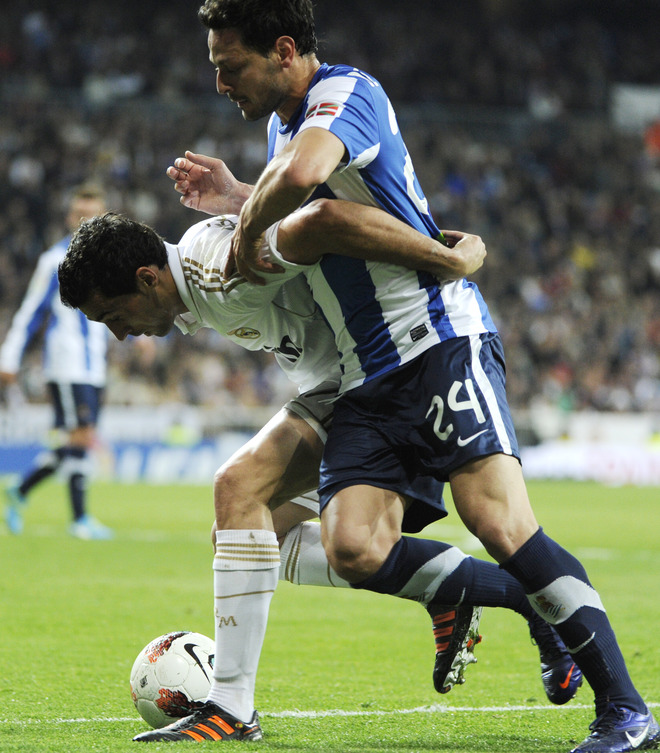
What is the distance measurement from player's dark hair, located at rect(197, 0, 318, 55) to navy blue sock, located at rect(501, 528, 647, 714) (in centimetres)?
162

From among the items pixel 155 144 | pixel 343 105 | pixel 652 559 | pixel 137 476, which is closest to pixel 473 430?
pixel 343 105

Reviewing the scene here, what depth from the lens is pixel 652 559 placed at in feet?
29.0

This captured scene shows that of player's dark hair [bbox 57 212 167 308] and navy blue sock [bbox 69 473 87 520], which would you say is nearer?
player's dark hair [bbox 57 212 167 308]

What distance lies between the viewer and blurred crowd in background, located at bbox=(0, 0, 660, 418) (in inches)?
845

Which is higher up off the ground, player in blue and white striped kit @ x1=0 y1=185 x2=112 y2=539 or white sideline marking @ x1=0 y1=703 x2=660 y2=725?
player in blue and white striped kit @ x1=0 y1=185 x2=112 y2=539

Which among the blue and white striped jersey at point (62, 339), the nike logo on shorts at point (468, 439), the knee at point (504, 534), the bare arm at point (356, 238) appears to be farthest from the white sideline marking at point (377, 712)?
the blue and white striped jersey at point (62, 339)

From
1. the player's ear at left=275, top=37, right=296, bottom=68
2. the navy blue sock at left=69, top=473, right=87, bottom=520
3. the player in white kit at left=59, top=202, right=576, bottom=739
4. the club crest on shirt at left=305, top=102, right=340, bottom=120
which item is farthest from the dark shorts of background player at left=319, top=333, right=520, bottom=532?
the navy blue sock at left=69, top=473, right=87, bottom=520

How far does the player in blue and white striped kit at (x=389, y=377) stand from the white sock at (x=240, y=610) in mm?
254

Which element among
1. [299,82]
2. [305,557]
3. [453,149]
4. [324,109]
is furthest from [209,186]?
[453,149]

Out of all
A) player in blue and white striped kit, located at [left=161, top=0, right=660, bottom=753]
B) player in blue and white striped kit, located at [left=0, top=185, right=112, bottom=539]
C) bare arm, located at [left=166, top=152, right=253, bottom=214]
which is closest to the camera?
player in blue and white striped kit, located at [left=161, top=0, right=660, bottom=753]

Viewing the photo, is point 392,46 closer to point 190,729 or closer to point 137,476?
point 137,476

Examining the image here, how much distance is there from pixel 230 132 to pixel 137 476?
10067 millimetres

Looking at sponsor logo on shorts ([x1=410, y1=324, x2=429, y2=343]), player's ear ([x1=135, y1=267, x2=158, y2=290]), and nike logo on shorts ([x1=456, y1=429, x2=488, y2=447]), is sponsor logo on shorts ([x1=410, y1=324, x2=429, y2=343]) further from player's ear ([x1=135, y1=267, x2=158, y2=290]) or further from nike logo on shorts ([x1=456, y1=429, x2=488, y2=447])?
player's ear ([x1=135, y1=267, x2=158, y2=290])

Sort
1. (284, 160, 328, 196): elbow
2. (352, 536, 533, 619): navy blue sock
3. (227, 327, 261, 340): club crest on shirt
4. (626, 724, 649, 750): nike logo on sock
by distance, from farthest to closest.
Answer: (227, 327, 261, 340): club crest on shirt < (352, 536, 533, 619): navy blue sock < (626, 724, 649, 750): nike logo on sock < (284, 160, 328, 196): elbow
